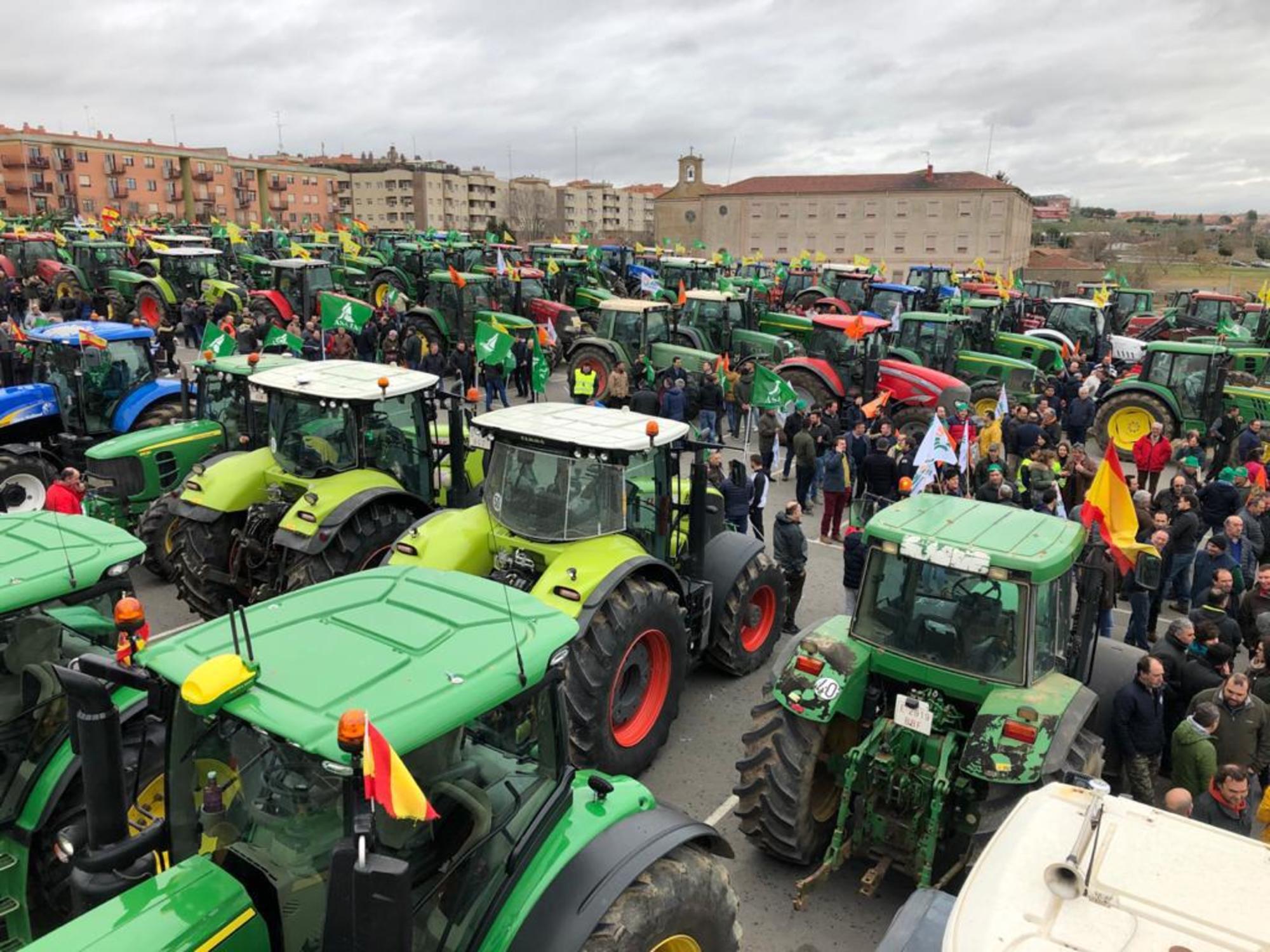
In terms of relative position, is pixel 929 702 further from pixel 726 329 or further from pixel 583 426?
pixel 726 329

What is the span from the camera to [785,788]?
4910 mm

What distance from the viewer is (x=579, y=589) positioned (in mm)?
5441

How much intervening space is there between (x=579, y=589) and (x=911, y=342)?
12.7m

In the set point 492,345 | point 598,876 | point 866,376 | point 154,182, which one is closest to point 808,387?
point 866,376

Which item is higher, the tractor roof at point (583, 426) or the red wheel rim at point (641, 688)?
the tractor roof at point (583, 426)

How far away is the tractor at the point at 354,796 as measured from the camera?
8.41ft

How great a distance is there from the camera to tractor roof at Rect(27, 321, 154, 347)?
1009cm

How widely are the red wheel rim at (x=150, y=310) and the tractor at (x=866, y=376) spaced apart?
1569 centimetres

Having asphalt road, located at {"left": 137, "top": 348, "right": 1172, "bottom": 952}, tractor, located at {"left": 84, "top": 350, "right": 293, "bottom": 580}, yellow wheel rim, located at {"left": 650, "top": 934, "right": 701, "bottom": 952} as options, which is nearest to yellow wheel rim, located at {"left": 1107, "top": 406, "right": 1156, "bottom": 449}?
asphalt road, located at {"left": 137, "top": 348, "right": 1172, "bottom": 952}

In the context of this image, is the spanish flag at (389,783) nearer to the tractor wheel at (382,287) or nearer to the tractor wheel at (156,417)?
the tractor wheel at (156,417)

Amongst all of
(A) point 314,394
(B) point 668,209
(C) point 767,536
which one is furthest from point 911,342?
(B) point 668,209

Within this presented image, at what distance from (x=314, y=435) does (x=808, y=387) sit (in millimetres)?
9554

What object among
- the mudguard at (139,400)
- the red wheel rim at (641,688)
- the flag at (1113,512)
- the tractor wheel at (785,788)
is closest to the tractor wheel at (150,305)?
Answer: the mudguard at (139,400)

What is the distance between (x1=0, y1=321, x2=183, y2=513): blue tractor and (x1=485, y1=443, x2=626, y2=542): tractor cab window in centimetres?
672
